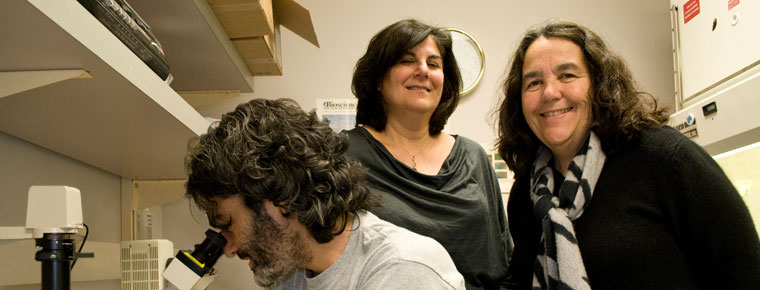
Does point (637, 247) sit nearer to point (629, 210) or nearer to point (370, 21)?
point (629, 210)

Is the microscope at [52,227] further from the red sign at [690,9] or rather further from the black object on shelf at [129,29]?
the red sign at [690,9]

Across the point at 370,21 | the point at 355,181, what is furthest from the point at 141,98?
the point at 370,21

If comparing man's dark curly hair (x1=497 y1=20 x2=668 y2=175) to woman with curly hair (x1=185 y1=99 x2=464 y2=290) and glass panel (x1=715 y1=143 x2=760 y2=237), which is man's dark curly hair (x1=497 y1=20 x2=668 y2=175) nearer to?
woman with curly hair (x1=185 y1=99 x2=464 y2=290)

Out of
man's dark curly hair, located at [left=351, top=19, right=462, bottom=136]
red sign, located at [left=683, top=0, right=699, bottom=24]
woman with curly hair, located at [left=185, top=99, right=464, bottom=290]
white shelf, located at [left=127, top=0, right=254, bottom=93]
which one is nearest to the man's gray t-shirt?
woman with curly hair, located at [left=185, top=99, right=464, bottom=290]

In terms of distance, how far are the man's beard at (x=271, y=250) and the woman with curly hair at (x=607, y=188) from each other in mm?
558

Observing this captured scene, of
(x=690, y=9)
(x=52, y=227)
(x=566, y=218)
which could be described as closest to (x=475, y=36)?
(x=690, y=9)

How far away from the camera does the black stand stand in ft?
2.49

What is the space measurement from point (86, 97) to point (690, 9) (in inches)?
82.1

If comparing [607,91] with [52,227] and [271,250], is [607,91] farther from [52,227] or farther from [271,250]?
[52,227]

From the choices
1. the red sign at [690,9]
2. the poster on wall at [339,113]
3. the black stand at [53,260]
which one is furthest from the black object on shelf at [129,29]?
the red sign at [690,9]

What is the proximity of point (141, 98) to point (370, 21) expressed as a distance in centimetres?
157

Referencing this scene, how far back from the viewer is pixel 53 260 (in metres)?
0.76

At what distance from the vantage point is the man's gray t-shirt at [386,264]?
84 cm

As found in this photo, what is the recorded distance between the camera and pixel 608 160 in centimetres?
116
